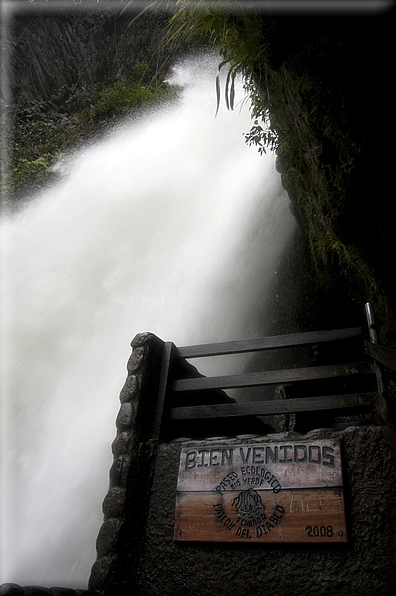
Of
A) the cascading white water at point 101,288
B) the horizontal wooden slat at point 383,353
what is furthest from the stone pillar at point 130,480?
the cascading white water at point 101,288

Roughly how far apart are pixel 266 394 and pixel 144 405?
3.56 meters

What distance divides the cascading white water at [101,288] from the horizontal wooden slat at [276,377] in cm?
256

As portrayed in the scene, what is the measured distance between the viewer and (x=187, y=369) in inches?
170

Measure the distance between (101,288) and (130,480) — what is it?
5687 millimetres

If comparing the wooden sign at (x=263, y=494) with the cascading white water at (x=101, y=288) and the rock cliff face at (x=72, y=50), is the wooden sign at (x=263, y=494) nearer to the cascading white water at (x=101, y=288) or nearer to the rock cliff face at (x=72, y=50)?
the cascading white water at (x=101, y=288)

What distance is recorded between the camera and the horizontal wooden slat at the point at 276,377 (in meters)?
3.43

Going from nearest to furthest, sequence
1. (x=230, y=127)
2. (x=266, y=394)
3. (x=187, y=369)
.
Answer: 1. (x=187, y=369)
2. (x=266, y=394)
3. (x=230, y=127)

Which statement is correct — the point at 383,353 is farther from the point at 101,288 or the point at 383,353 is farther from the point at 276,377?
the point at 101,288

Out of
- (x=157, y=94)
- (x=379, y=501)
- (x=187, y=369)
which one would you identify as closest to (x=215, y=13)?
(x=187, y=369)

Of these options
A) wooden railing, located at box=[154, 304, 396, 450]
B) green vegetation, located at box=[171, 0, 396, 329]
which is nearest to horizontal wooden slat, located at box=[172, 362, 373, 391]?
wooden railing, located at box=[154, 304, 396, 450]

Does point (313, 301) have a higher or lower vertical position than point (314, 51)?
higher

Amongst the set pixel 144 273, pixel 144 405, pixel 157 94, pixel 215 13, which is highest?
pixel 157 94

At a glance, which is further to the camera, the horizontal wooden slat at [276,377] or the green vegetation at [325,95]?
the horizontal wooden slat at [276,377]

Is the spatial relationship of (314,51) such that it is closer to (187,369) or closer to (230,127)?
(187,369)
